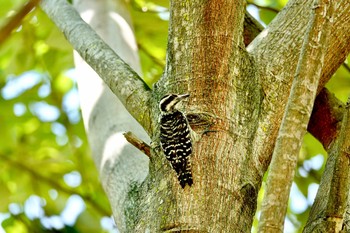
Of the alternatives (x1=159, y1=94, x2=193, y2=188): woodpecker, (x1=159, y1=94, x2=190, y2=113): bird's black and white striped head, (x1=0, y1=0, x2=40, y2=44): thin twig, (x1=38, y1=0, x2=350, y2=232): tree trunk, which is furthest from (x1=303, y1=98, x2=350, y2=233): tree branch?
(x1=0, y1=0, x2=40, y2=44): thin twig

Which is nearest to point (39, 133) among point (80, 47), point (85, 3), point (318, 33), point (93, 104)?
point (85, 3)

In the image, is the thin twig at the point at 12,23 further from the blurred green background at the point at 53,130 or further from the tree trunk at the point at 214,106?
the blurred green background at the point at 53,130

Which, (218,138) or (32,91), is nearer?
(218,138)

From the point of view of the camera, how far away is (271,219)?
6.16 feet

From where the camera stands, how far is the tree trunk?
8.42 ft

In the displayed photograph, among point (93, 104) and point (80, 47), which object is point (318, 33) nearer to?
point (80, 47)

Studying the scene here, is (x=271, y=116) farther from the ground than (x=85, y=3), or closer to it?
closer to it

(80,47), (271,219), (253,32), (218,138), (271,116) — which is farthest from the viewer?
(253,32)

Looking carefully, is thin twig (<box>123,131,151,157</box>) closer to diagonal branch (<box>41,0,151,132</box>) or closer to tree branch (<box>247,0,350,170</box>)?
diagonal branch (<box>41,0,151,132</box>)

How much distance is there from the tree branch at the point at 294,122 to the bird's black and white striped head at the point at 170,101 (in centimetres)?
74

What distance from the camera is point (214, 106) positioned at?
2.76 metres

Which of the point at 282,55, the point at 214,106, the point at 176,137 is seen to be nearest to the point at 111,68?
the point at 176,137

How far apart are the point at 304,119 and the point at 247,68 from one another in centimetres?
86

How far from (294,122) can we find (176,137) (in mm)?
1105
